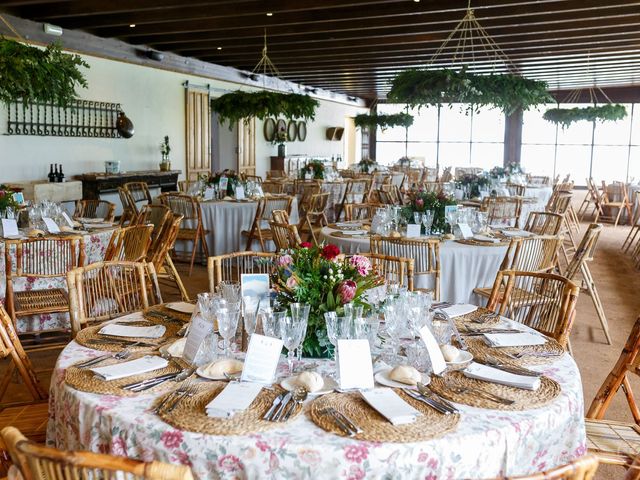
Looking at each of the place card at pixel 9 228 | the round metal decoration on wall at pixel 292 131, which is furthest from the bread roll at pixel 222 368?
the round metal decoration on wall at pixel 292 131

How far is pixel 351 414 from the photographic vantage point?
1764mm

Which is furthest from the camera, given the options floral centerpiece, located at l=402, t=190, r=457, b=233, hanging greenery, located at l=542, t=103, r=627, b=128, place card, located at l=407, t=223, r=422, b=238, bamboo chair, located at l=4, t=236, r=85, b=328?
hanging greenery, located at l=542, t=103, r=627, b=128

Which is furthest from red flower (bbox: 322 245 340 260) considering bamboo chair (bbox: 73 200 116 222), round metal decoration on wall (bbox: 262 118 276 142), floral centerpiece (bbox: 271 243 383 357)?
round metal decoration on wall (bbox: 262 118 276 142)

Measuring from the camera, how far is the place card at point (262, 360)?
2002mm

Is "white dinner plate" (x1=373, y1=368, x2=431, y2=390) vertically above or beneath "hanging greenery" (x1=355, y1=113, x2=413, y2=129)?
beneath

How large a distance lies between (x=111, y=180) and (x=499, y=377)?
317 inches

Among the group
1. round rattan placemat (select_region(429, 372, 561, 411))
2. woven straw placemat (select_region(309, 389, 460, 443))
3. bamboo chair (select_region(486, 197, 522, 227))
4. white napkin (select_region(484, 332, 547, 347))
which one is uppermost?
bamboo chair (select_region(486, 197, 522, 227))

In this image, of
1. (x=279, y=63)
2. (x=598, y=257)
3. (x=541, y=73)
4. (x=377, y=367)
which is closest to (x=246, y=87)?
(x=279, y=63)

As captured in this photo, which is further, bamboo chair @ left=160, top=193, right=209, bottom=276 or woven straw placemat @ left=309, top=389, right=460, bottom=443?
bamboo chair @ left=160, top=193, right=209, bottom=276

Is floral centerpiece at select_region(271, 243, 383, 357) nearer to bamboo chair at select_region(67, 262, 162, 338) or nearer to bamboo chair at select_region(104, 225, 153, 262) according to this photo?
bamboo chair at select_region(67, 262, 162, 338)

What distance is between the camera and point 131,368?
6.86ft

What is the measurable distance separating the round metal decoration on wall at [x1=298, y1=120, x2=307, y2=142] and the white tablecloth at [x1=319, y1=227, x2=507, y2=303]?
12.6 metres

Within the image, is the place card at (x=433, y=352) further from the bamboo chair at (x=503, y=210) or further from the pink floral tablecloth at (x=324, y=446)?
the bamboo chair at (x=503, y=210)

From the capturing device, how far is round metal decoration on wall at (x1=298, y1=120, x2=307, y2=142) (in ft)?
55.4
